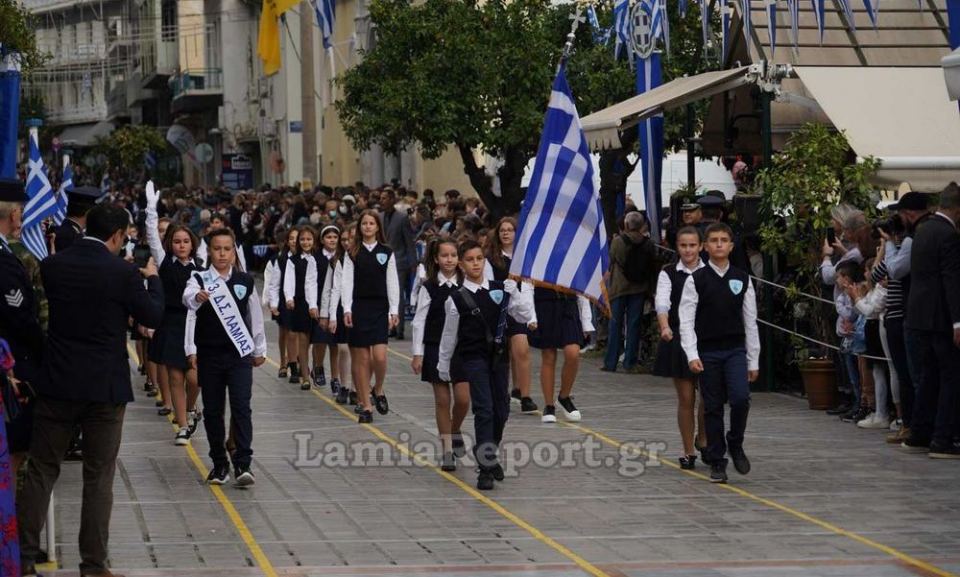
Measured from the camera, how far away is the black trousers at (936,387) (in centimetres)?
1389

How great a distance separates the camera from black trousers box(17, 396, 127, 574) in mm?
9258

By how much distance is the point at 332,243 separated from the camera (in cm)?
1847

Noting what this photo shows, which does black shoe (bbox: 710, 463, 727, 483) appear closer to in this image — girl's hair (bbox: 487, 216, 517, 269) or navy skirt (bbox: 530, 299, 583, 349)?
girl's hair (bbox: 487, 216, 517, 269)

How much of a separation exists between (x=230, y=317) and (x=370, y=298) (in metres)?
4.44

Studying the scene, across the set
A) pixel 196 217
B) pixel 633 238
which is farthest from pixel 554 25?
pixel 196 217

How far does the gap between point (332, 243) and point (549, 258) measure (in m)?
5.69

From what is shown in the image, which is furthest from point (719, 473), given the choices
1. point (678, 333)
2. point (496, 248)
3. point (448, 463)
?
point (496, 248)

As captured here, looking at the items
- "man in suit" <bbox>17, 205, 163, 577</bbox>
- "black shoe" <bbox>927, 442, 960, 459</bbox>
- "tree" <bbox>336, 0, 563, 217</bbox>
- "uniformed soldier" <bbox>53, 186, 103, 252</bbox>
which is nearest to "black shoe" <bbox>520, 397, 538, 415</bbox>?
"black shoe" <bbox>927, 442, 960, 459</bbox>

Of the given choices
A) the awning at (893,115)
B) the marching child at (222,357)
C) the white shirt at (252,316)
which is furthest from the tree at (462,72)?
the marching child at (222,357)

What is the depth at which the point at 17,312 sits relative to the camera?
9.07m

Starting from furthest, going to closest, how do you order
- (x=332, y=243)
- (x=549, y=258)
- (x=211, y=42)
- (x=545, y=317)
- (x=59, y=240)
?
(x=211, y=42), (x=332, y=243), (x=545, y=317), (x=549, y=258), (x=59, y=240)

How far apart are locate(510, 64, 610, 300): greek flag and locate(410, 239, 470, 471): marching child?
1.80 feet

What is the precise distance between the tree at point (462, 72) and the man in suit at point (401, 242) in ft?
3.58

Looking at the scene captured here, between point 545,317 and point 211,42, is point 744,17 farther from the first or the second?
point 211,42
